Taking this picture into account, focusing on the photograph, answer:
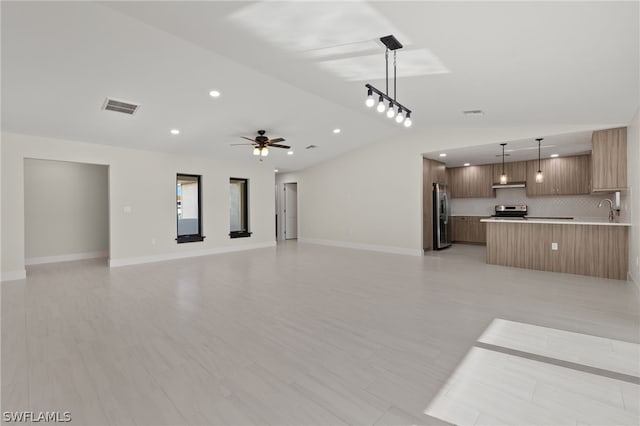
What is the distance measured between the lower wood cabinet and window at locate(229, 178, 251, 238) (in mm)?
6449

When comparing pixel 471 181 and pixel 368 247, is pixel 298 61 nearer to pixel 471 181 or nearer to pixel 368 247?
pixel 368 247

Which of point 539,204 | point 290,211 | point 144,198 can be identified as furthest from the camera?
point 290,211

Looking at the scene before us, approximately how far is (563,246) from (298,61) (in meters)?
5.52

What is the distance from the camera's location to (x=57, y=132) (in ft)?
18.0

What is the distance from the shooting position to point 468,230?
9.37 metres

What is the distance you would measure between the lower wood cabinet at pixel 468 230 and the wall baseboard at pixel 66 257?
10111 millimetres

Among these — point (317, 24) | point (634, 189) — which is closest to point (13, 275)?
point (317, 24)

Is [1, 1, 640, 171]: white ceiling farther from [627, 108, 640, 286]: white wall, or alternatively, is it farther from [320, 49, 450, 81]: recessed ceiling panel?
[627, 108, 640, 286]: white wall

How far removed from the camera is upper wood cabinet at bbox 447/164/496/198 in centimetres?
884

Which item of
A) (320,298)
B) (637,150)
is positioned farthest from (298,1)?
(637,150)

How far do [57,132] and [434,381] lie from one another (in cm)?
699

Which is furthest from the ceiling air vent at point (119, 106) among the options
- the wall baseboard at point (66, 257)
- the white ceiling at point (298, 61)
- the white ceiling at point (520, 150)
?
the white ceiling at point (520, 150)

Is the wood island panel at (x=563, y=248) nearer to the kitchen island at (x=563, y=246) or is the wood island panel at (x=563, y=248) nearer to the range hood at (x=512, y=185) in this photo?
the kitchen island at (x=563, y=246)

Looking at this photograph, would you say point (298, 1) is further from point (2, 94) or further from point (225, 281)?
point (2, 94)
